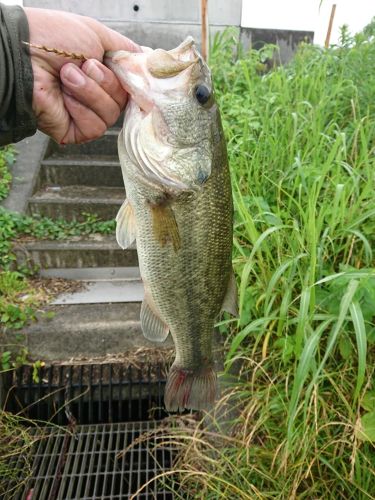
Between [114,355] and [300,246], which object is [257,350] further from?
[114,355]

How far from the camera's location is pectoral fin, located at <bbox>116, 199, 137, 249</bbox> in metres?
1.57

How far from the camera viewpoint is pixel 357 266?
2.24m

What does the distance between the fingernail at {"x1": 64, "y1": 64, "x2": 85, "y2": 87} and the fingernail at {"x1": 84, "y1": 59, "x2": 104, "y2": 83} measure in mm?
25

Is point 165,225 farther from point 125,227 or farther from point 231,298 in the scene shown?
point 231,298

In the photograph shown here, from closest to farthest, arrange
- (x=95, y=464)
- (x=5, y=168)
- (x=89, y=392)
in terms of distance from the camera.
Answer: (x=95, y=464), (x=89, y=392), (x=5, y=168)

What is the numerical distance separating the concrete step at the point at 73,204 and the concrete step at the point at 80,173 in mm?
296

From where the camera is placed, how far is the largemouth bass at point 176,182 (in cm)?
137

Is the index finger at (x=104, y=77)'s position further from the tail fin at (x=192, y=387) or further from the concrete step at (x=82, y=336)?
the concrete step at (x=82, y=336)

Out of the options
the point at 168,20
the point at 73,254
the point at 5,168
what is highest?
the point at 168,20

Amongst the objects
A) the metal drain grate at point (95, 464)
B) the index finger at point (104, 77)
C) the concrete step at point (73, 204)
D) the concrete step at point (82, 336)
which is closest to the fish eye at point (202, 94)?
the index finger at point (104, 77)

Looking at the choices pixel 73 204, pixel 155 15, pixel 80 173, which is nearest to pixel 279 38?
pixel 155 15

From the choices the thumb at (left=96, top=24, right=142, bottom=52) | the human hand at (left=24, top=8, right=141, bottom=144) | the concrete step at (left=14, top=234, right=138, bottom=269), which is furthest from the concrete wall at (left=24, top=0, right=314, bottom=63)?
the human hand at (left=24, top=8, right=141, bottom=144)

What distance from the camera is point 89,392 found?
2.88 m

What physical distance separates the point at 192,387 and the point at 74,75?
1271 mm
